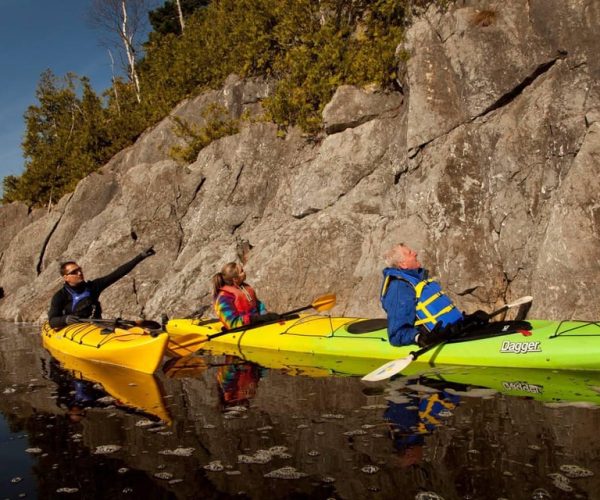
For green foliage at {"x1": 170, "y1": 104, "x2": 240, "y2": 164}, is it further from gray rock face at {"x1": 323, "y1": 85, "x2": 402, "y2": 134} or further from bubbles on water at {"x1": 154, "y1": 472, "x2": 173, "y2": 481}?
bubbles on water at {"x1": 154, "y1": 472, "x2": 173, "y2": 481}

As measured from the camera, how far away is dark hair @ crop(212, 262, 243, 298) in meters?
8.39

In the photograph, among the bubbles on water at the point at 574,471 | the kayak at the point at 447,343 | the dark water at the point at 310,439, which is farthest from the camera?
the kayak at the point at 447,343

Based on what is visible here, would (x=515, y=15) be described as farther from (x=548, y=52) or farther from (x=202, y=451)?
(x=202, y=451)

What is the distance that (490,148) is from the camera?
936 centimetres

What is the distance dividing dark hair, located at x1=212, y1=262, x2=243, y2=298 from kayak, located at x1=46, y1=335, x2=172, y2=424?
1.98 metres

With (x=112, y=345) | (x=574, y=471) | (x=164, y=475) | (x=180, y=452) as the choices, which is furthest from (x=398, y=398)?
(x=112, y=345)

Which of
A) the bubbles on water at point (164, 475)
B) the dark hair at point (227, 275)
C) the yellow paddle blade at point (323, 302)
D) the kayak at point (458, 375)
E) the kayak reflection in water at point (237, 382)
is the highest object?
the dark hair at point (227, 275)

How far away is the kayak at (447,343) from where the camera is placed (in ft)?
18.2

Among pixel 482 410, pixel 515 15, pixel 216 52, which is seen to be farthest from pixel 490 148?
pixel 216 52

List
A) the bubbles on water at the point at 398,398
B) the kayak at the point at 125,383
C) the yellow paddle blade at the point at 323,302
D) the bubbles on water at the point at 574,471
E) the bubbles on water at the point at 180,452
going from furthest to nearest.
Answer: the yellow paddle blade at the point at 323,302, the kayak at the point at 125,383, the bubbles on water at the point at 398,398, the bubbles on water at the point at 180,452, the bubbles on water at the point at 574,471

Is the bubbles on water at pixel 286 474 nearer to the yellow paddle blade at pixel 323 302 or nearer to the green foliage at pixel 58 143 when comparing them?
the yellow paddle blade at pixel 323 302

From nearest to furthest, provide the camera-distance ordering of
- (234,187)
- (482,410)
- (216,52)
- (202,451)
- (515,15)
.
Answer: (202,451) → (482,410) → (515,15) → (234,187) → (216,52)

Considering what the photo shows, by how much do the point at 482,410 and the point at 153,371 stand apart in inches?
167

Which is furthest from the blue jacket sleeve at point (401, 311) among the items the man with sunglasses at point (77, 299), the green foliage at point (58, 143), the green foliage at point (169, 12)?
the green foliage at point (169, 12)
